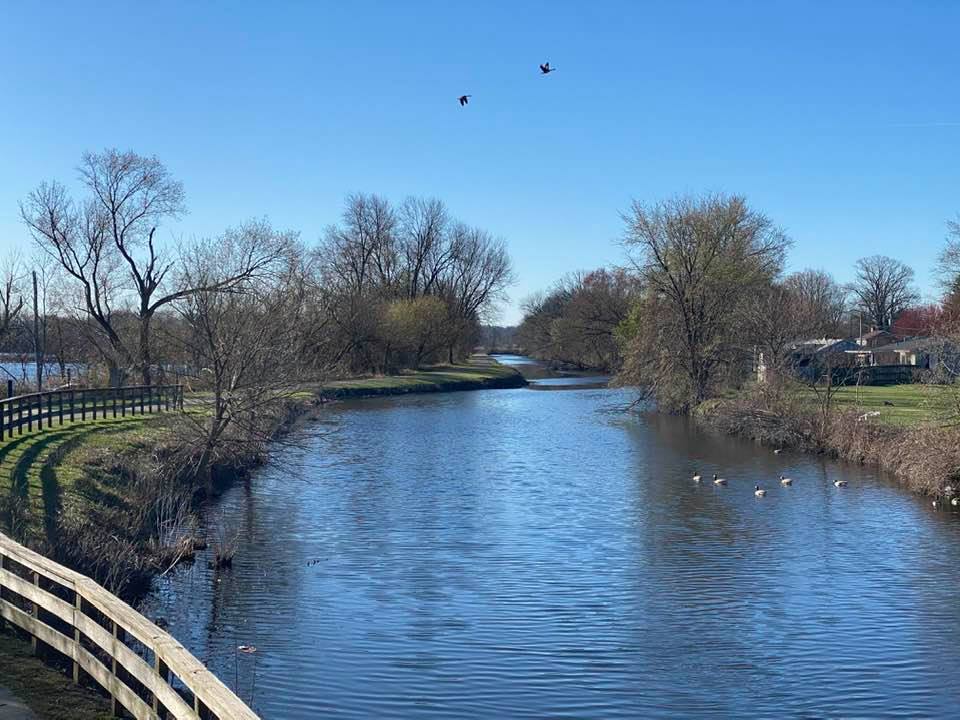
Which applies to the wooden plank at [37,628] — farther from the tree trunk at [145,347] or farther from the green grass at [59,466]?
the tree trunk at [145,347]

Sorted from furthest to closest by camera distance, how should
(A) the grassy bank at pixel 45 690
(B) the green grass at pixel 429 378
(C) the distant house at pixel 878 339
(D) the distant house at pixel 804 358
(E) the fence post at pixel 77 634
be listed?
1. (C) the distant house at pixel 878 339
2. (B) the green grass at pixel 429 378
3. (D) the distant house at pixel 804 358
4. (E) the fence post at pixel 77 634
5. (A) the grassy bank at pixel 45 690

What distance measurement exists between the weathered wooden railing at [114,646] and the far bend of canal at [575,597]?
2.24 meters

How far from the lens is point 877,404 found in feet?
146

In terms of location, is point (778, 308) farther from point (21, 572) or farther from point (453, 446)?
point (21, 572)

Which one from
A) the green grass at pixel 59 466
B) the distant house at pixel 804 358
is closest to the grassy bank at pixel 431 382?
the distant house at pixel 804 358

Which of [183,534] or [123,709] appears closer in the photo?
[123,709]

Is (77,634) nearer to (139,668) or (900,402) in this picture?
(139,668)

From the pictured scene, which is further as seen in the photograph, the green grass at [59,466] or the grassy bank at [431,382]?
the grassy bank at [431,382]

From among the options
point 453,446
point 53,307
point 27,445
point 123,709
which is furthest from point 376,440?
point 123,709

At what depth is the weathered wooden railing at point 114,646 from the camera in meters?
7.40

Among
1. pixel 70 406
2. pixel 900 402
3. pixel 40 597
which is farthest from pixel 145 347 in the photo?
pixel 40 597

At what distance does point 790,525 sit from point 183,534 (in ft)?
42.6

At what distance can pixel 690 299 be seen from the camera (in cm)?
5156

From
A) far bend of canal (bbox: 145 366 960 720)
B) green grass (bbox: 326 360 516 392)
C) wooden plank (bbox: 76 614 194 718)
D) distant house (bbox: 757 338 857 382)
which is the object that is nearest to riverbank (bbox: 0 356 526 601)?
far bend of canal (bbox: 145 366 960 720)
